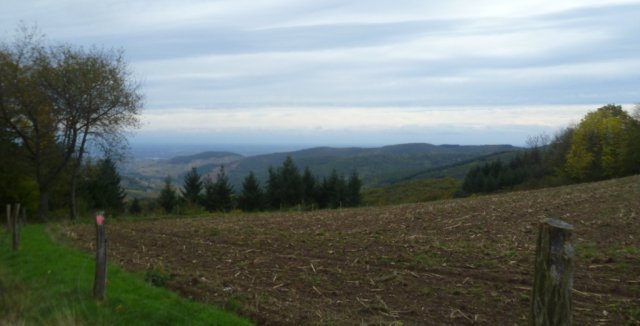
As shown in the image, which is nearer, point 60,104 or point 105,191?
Result: point 60,104

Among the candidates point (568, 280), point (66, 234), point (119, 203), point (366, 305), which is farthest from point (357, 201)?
point (568, 280)

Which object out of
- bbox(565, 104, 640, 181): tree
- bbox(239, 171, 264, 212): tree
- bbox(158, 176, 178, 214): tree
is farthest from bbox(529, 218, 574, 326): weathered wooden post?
bbox(565, 104, 640, 181): tree

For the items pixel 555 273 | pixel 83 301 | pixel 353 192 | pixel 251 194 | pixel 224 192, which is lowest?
pixel 353 192

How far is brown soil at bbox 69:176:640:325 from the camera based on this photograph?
29.9ft

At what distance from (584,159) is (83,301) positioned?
73.4 meters

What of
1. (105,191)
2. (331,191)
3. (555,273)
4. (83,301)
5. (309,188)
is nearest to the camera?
(555,273)

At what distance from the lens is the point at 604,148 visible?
70.1 metres

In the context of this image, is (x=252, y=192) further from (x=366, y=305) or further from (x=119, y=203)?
(x=366, y=305)

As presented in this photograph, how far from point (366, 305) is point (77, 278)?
699cm

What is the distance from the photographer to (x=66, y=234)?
76.3ft

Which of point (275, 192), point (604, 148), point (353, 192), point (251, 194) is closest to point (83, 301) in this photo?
point (251, 194)

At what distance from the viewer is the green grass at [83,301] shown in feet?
29.7

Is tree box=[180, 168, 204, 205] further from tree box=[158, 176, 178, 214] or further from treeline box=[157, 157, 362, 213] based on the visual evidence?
tree box=[158, 176, 178, 214]

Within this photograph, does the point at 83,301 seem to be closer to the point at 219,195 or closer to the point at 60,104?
the point at 60,104
